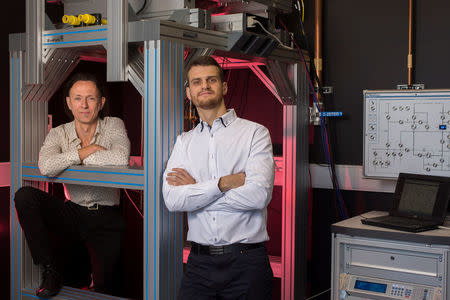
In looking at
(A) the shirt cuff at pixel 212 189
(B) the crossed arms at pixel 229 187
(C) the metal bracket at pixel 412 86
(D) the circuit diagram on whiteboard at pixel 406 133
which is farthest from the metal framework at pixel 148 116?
(C) the metal bracket at pixel 412 86

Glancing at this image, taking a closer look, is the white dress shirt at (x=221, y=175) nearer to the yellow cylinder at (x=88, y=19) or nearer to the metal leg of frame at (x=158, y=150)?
the metal leg of frame at (x=158, y=150)

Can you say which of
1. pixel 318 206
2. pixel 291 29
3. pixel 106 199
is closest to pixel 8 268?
pixel 106 199

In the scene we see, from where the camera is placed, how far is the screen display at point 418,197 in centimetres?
308

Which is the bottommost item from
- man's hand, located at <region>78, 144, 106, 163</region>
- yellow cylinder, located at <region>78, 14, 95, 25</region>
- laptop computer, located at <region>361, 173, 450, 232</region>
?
laptop computer, located at <region>361, 173, 450, 232</region>

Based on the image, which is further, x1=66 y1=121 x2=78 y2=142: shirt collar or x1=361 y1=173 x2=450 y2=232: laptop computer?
x1=66 y1=121 x2=78 y2=142: shirt collar

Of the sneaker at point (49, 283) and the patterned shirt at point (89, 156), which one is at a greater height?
the patterned shirt at point (89, 156)

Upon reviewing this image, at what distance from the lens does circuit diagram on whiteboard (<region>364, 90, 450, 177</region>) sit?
3258mm

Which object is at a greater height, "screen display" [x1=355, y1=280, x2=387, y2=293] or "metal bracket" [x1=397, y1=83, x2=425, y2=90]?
"metal bracket" [x1=397, y1=83, x2=425, y2=90]

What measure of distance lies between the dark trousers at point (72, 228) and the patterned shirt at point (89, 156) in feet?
0.22

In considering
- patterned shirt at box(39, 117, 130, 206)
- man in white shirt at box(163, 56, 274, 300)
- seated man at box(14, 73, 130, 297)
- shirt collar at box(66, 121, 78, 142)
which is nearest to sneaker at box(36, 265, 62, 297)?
seated man at box(14, 73, 130, 297)

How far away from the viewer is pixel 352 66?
371 centimetres

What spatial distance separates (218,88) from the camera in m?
2.73

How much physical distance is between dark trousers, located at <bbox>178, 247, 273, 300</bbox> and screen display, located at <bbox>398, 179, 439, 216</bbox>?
37.9 inches

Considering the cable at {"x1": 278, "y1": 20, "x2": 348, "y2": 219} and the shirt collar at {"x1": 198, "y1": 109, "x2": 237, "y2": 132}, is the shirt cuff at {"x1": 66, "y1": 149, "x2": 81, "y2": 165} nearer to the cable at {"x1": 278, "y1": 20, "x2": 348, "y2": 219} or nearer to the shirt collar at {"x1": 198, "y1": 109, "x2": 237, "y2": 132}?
the shirt collar at {"x1": 198, "y1": 109, "x2": 237, "y2": 132}
